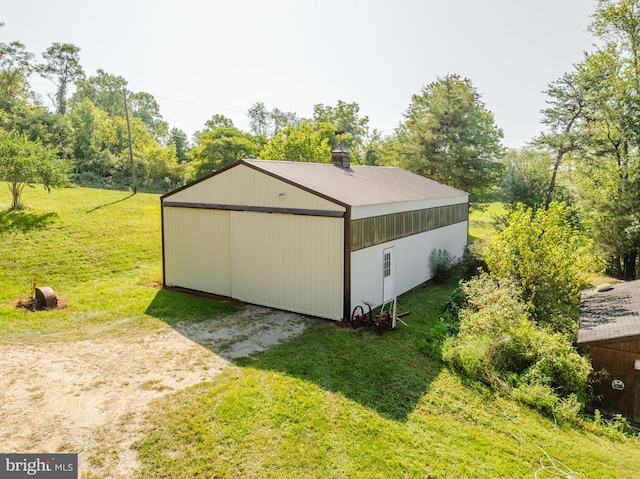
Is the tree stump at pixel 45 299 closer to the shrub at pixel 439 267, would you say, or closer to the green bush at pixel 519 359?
the green bush at pixel 519 359

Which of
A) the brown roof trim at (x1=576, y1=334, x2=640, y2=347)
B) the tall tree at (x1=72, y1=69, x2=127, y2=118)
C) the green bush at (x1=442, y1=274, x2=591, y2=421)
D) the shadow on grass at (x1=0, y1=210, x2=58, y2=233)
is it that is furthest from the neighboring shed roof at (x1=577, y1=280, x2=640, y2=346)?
the tall tree at (x1=72, y1=69, x2=127, y2=118)

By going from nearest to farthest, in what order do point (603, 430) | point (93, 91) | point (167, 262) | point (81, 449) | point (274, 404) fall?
point (81, 449)
point (274, 404)
point (603, 430)
point (167, 262)
point (93, 91)

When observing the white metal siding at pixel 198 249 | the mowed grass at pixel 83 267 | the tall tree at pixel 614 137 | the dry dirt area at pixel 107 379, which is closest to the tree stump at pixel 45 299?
the mowed grass at pixel 83 267

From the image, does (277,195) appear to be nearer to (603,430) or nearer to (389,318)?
(389,318)

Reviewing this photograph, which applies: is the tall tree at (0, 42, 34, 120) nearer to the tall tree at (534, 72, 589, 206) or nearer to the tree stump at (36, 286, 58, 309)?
the tree stump at (36, 286, 58, 309)

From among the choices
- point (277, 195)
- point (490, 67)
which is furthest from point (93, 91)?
point (277, 195)

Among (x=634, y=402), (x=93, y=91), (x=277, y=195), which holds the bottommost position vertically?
(x=634, y=402)
